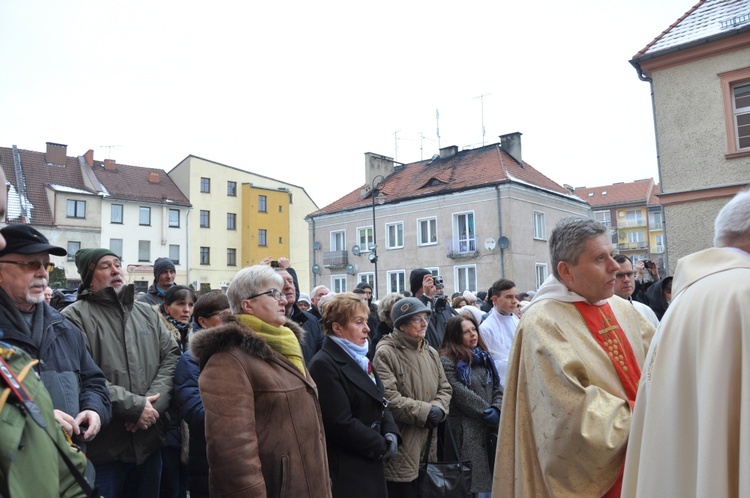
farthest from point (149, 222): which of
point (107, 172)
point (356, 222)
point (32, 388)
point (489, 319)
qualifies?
point (32, 388)

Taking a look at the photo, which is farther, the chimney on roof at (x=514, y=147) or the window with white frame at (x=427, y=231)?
the chimney on roof at (x=514, y=147)

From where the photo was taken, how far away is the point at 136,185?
149 feet

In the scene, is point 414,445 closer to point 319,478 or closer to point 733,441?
point 319,478

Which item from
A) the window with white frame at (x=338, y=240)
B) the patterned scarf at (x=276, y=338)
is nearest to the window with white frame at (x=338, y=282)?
the window with white frame at (x=338, y=240)

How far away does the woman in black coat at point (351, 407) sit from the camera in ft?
13.6

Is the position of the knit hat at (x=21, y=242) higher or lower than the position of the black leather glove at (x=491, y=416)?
higher

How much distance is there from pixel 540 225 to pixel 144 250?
93.8ft

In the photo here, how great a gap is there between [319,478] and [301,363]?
706 millimetres

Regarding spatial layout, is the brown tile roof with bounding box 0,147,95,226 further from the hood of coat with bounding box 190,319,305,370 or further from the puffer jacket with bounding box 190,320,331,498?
the puffer jacket with bounding box 190,320,331,498

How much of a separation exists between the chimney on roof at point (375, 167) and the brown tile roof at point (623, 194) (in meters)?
49.9

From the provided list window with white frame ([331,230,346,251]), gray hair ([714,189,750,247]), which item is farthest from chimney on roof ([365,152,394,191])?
gray hair ([714,189,750,247])

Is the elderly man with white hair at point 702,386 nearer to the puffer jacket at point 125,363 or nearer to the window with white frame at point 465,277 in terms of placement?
the puffer jacket at point 125,363

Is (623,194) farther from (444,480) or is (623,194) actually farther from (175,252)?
(444,480)

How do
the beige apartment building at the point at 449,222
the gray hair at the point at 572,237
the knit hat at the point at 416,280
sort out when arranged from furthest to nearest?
the beige apartment building at the point at 449,222
the knit hat at the point at 416,280
the gray hair at the point at 572,237
